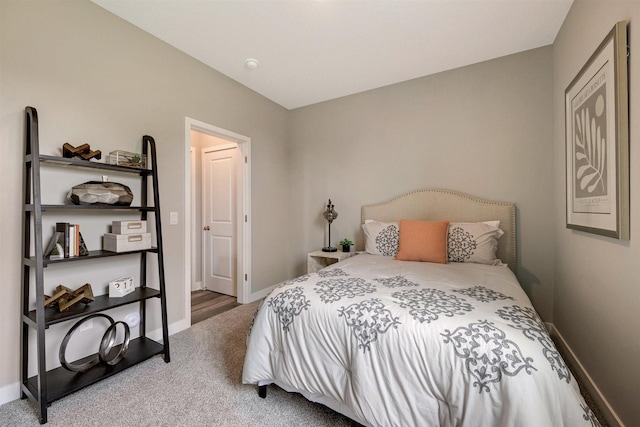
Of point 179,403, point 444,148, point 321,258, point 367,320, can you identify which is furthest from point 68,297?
point 444,148

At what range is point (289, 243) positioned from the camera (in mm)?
4090

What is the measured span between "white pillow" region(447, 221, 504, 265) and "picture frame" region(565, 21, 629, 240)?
583mm

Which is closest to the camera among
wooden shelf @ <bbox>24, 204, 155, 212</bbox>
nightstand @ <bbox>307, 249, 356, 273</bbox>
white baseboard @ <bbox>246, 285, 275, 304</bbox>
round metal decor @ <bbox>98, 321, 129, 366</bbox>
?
wooden shelf @ <bbox>24, 204, 155, 212</bbox>

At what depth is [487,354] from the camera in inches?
40.6

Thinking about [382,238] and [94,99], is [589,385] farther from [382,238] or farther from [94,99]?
[94,99]

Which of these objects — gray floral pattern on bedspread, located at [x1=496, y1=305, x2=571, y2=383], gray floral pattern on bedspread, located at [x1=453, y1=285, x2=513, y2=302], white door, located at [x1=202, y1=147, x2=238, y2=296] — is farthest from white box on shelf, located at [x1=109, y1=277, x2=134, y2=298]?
gray floral pattern on bedspread, located at [x1=496, y1=305, x2=571, y2=383]

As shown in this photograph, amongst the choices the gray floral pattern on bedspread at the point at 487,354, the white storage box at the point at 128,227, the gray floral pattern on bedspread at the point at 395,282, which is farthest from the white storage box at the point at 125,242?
the gray floral pattern on bedspread at the point at 487,354

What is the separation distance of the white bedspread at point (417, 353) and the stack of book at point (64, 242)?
127 cm

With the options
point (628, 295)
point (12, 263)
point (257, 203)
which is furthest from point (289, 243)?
point (628, 295)

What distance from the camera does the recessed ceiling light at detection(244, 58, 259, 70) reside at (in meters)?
2.73

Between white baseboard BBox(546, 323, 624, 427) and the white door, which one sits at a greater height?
the white door

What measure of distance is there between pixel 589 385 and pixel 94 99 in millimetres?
3863

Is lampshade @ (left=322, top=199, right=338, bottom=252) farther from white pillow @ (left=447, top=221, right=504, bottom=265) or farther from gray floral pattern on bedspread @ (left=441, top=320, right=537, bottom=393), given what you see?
gray floral pattern on bedspread @ (left=441, top=320, right=537, bottom=393)

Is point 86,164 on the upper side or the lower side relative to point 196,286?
upper
